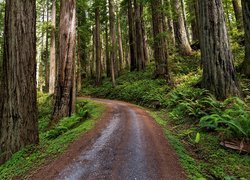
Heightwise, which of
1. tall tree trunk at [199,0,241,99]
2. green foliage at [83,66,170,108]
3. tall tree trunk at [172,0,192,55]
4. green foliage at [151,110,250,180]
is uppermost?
tall tree trunk at [172,0,192,55]

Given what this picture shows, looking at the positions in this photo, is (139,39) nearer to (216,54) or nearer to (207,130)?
(216,54)

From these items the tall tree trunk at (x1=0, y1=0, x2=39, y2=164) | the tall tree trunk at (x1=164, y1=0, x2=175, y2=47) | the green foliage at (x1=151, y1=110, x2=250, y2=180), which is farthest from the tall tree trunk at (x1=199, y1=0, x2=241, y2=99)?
the tall tree trunk at (x1=0, y1=0, x2=39, y2=164)

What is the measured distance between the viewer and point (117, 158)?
449 cm

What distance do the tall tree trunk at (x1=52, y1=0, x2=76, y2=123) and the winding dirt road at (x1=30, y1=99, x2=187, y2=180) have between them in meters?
3.23

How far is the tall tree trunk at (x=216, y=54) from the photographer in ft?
25.0

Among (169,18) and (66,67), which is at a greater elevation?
(169,18)

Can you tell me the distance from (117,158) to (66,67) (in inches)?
227

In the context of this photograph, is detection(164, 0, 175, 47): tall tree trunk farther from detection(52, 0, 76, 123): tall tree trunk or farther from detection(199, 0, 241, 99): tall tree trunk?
detection(52, 0, 76, 123): tall tree trunk

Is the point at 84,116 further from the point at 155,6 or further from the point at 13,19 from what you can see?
the point at 155,6

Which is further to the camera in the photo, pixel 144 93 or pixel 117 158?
pixel 144 93

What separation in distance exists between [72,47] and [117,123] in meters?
4.11

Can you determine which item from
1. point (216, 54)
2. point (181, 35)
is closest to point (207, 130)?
point (216, 54)

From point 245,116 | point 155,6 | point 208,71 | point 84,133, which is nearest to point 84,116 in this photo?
point 84,133

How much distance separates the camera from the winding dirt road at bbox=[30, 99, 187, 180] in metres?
3.88
